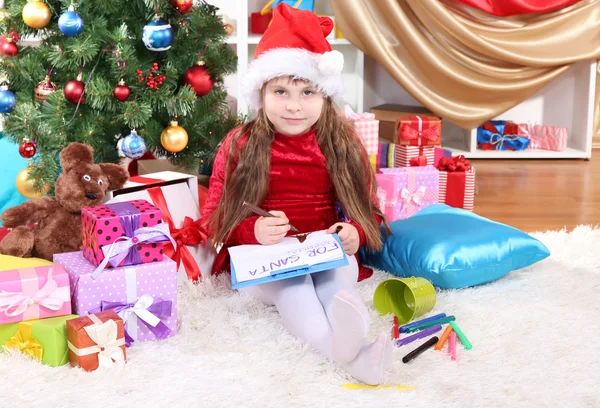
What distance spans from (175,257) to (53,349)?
0.44 metres

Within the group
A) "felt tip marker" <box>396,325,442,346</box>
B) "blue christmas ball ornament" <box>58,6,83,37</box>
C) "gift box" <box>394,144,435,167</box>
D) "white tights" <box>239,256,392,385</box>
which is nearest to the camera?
"white tights" <box>239,256,392,385</box>

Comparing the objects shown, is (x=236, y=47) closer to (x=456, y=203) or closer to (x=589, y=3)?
(x=456, y=203)

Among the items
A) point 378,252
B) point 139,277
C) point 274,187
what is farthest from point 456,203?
point 139,277

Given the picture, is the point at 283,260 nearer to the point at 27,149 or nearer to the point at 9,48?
the point at 27,149

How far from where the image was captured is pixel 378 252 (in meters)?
1.76

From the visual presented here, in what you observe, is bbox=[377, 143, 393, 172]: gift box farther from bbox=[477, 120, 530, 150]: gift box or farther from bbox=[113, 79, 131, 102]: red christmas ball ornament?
bbox=[113, 79, 131, 102]: red christmas ball ornament

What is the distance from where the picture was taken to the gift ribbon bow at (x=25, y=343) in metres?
1.27

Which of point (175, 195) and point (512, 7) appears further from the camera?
point (512, 7)

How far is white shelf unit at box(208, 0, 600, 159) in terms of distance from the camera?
2881mm

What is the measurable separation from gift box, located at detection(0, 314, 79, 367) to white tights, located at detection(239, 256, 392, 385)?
39cm

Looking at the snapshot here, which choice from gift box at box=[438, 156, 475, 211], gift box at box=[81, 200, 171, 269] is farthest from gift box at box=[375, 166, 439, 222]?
gift box at box=[81, 200, 171, 269]

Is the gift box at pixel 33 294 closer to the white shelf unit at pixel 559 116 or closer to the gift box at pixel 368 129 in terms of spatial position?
the gift box at pixel 368 129

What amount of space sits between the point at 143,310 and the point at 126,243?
12 centimetres

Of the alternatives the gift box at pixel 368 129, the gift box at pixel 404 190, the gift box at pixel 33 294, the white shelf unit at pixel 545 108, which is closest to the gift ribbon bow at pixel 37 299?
the gift box at pixel 33 294
